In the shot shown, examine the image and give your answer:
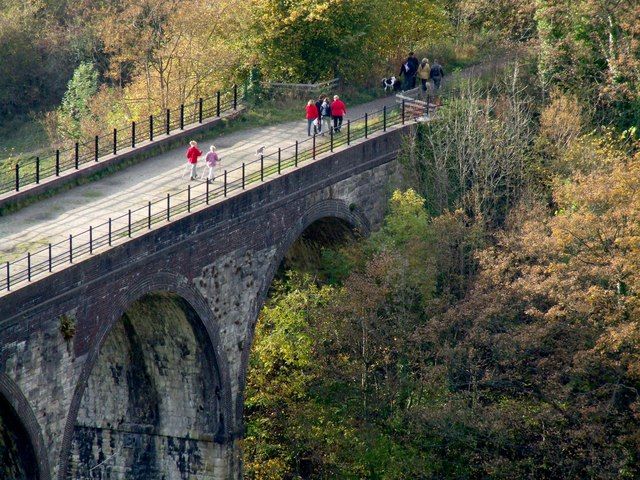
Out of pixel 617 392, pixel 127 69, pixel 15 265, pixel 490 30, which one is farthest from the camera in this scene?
pixel 127 69

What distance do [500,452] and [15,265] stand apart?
14.0 metres

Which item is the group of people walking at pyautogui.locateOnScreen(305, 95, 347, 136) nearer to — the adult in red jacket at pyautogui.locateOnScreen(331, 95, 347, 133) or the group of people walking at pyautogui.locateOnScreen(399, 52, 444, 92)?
the adult in red jacket at pyautogui.locateOnScreen(331, 95, 347, 133)

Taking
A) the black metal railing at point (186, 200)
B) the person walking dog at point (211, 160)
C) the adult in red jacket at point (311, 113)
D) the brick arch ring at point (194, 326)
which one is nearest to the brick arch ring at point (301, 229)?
the brick arch ring at point (194, 326)

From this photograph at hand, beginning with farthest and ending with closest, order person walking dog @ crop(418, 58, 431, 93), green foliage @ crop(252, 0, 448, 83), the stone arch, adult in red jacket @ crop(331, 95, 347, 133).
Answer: person walking dog @ crop(418, 58, 431, 93), green foliage @ crop(252, 0, 448, 83), adult in red jacket @ crop(331, 95, 347, 133), the stone arch

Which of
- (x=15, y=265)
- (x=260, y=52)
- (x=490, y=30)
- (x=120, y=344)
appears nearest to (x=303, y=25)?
(x=260, y=52)

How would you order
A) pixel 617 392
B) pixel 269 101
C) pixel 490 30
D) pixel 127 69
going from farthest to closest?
pixel 127 69 < pixel 490 30 < pixel 269 101 < pixel 617 392

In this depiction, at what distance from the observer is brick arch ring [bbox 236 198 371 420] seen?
4550cm

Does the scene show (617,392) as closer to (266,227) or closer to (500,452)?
(500,452)

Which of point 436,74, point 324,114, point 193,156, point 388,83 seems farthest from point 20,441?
point 436,74

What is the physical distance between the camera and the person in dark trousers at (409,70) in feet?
184

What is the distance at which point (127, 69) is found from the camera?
66.7 m

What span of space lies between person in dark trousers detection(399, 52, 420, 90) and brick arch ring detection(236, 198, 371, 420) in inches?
283

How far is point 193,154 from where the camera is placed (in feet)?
147

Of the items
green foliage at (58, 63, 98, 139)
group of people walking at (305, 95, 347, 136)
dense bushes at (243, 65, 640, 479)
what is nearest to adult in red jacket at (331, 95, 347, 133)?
group of people walking at (305, 95, 347, 136)
